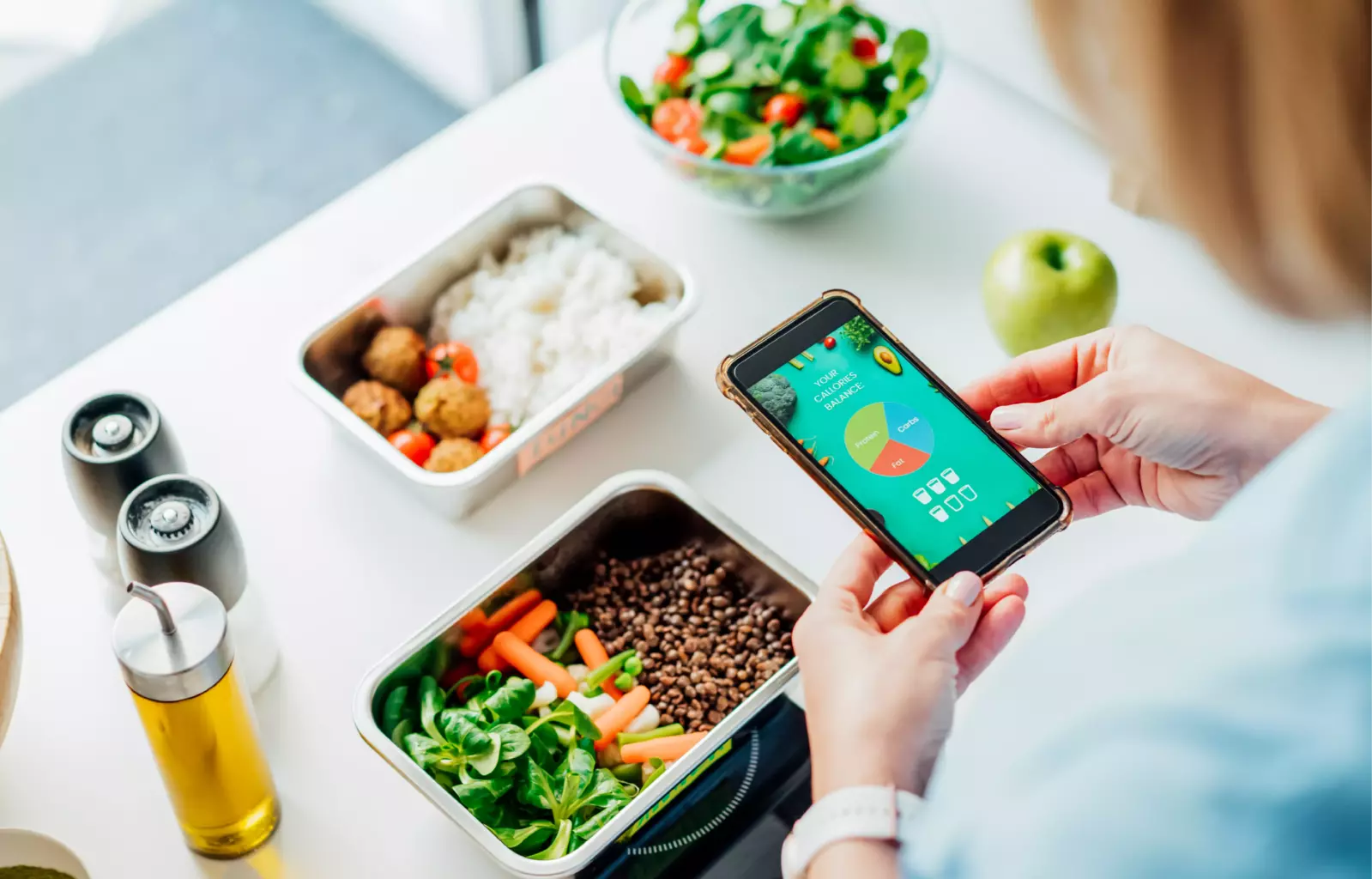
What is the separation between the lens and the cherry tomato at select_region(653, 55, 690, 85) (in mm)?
1336

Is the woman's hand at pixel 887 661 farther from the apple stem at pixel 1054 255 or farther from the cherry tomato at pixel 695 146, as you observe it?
the cherry tomato at pixel 695 146

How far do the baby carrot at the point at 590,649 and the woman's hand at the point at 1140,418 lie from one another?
37cm

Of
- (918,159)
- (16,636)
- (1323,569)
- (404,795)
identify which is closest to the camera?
(1323,569)

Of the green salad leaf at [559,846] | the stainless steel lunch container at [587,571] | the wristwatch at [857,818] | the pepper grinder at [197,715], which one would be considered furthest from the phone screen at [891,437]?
the pepper grinder at [197,715]

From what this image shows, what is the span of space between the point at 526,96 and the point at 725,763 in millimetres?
836

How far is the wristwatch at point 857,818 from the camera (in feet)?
2.36

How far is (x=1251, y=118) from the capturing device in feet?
1.68

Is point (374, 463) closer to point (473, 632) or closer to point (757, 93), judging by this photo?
point (473, 632)

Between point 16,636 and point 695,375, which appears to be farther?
point 695,375

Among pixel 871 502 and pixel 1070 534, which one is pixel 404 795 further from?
pixel 1070 534

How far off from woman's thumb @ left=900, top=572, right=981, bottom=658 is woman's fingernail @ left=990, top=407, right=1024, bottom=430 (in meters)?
0.18

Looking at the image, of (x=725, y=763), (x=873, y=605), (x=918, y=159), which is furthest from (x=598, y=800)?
(x=918, y=159)

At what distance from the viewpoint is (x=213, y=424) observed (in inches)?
46.1

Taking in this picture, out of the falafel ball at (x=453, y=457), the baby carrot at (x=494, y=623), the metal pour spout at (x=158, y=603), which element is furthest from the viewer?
the falafel ball at (x=453, y=457)
